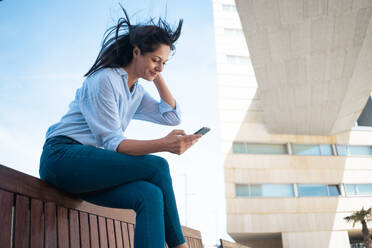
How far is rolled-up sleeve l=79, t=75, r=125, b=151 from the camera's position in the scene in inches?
65.6

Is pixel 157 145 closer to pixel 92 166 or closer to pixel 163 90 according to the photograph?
pixel 92 166

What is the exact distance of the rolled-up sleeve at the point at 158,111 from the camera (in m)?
2.29

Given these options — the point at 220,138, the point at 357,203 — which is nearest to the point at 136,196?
the point at 220,138

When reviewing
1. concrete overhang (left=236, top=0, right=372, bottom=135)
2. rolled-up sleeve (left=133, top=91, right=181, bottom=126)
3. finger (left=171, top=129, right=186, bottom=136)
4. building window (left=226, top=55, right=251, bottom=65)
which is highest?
building window (left=226, top=55, right=251, bottom=65)

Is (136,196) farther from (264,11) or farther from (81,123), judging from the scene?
(264,11)

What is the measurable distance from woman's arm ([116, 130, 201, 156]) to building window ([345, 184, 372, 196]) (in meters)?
23.8

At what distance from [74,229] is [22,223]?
1.29 feet

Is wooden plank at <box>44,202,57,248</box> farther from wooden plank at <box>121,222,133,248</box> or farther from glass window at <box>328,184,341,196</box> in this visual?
glass window at <box>328,184,341,196</box>

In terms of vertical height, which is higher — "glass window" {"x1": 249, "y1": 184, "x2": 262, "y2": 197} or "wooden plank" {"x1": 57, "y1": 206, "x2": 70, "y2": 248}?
"glass window" {"x1": 249, "y1": 184, "x2": 262, "y2": 197}

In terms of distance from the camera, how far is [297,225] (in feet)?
70.4

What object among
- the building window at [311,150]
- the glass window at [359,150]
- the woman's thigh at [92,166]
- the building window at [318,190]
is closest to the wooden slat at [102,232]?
the woman's thigh at [92,166]

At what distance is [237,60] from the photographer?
25.1 m

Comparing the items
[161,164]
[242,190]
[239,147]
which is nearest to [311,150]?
[239,147]

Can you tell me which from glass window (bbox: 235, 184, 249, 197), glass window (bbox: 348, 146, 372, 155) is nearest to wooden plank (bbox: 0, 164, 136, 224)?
glass window (bbox: 235, 184, 249, 197)
